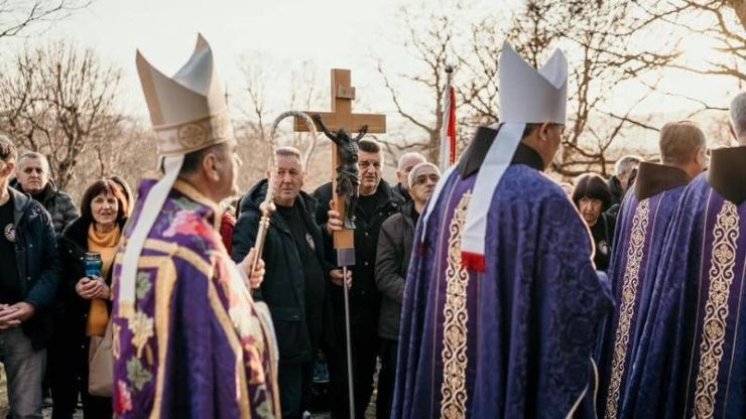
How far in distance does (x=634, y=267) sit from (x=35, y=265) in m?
4.02

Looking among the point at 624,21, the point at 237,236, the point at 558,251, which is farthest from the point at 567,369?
the point at 624,21

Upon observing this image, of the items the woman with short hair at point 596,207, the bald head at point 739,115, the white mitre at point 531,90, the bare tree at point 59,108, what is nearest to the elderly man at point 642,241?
the bald head at point 739,115

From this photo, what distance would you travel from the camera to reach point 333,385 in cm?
609

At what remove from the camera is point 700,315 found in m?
4.34

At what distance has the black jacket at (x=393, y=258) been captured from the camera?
5816 millimetres

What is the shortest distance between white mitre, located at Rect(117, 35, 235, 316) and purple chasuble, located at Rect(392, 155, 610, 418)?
1223 millimetres

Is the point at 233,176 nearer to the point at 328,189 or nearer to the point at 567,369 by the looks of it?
the point at 567,369

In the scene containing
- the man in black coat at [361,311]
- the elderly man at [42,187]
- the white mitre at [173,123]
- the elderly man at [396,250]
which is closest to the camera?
the white mitre at [173,123]

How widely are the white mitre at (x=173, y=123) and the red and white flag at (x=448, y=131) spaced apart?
1852mm

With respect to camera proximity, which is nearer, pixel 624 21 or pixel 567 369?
pixel 567 369

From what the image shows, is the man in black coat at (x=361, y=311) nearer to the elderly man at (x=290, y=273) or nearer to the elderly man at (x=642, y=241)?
the elderly man at (x=290, y=273)

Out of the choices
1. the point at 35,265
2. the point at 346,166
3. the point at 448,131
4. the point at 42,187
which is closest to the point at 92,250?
the point at 35,265

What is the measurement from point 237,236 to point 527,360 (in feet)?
8.29

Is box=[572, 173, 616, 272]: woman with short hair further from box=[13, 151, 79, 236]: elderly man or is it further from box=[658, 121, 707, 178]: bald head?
box=[13, 151, 79, 236]: elderly man
